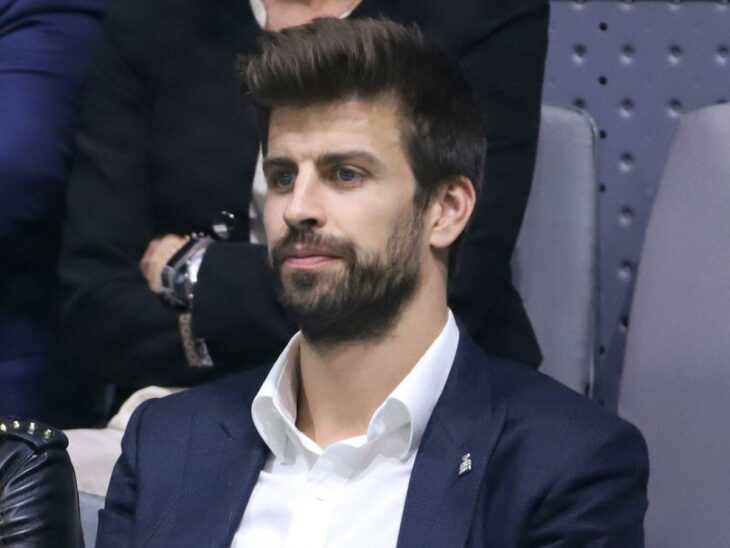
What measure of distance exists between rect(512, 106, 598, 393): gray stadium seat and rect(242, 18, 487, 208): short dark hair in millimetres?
424

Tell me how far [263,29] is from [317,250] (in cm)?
58

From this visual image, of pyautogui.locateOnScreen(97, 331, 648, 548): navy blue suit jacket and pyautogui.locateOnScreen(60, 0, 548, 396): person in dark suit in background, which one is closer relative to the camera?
pyautogui.locateOnScreen(97, 331, 648, 548): navy blue suit jacket

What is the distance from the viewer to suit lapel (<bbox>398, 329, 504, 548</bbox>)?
1502mm

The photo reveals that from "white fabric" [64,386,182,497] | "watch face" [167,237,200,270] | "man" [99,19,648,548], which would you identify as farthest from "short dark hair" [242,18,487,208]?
"white fabric" [64,386,182,497]

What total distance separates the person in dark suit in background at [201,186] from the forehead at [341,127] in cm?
31

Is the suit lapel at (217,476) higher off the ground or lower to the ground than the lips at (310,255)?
lower

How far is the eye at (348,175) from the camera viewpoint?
164 centimetres

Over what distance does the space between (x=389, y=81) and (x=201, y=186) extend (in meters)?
0.47

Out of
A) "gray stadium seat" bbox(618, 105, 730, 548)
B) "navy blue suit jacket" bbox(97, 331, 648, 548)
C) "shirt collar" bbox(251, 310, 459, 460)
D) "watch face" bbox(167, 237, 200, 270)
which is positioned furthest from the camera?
"watch face" bbox(167, 237, 200, 270)

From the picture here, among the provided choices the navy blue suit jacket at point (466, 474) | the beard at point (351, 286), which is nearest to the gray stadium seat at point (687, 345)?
the navy blue suit jacket at point (466, 474)

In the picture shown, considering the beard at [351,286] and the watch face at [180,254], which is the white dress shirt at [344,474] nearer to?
the beard at [351,286]

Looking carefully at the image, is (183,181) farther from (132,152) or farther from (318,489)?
(318,489)

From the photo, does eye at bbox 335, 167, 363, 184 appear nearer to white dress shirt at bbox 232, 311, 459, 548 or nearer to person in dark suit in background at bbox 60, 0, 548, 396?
white dress shirt at bbox 232, 311, 459, 548

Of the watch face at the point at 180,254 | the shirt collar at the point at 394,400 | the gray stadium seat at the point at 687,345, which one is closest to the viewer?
the shirt collar at the point at 394,400
